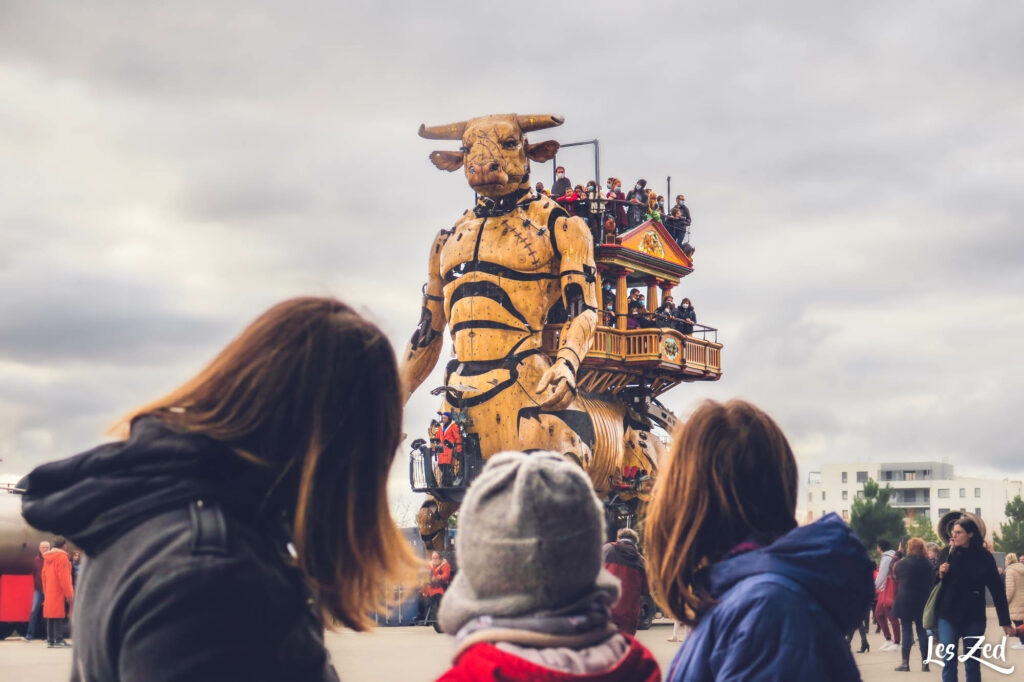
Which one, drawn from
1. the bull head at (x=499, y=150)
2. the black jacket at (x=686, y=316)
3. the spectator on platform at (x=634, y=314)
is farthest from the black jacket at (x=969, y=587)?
the black jacket at (x=686, y=316)

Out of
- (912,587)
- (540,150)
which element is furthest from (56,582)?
(912,587)

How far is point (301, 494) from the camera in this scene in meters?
2.15

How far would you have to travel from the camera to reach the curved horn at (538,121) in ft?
51.2

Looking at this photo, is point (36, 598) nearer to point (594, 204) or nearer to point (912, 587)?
point (594, 204)

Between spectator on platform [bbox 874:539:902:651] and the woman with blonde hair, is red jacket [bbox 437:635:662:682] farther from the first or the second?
spectator on platform [bbox 874:539:902:651]

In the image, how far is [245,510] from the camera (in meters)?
2.10

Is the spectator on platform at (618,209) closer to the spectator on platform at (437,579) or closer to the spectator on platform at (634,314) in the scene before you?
the spectator on platform at (634,314)

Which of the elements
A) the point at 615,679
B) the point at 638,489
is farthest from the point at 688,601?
the point at 638,489

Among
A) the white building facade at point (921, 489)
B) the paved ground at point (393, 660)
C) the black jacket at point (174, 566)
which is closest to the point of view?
the black jacket at point (174, 566)

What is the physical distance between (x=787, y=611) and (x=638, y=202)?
19725 millimetres

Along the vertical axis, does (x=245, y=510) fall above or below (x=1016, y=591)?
above

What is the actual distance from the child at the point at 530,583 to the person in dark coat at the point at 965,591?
6.88 m

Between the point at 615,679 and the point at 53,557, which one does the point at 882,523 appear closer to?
the point at 53,557

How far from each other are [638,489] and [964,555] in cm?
1062
